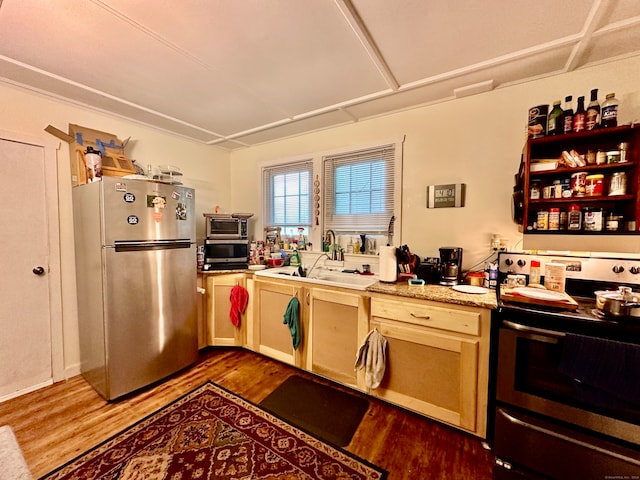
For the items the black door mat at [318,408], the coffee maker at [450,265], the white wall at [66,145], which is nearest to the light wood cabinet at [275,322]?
the black door mat at [318,408]

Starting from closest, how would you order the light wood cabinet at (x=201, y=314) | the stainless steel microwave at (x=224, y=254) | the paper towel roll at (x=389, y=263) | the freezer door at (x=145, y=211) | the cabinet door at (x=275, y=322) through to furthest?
1. the freezer door at (x=145, y=211)
2. the paper towel roll at (x=389, y=263)
3. the cabinet door at (x=275, y=322)
4. the light wood cabinet at (x=201, y=314)
5. the stainless steel microwave at (x=224, y=254)

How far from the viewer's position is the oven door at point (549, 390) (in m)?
1.26

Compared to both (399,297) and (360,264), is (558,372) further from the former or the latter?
(360,264)

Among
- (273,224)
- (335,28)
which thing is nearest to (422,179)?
(335,28)

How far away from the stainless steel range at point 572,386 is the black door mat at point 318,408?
2.93 ft

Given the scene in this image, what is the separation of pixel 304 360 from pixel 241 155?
2822mm

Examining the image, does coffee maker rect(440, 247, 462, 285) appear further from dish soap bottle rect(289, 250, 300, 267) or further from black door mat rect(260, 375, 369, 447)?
dish soap bottle rect(289, 250, 300, 267)

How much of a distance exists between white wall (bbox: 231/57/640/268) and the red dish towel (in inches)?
68.9

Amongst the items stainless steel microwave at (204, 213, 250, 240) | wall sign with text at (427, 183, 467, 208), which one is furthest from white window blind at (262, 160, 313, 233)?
wall sign with text at (427, 183, 467, 208)

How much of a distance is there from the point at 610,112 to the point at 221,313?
346cm

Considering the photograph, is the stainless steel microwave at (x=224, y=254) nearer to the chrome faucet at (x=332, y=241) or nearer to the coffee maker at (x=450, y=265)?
the chrome faucet at (x=332, y=241)

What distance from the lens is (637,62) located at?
1.70 meters

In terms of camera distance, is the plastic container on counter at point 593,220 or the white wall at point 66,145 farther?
the white wall at point 66,145

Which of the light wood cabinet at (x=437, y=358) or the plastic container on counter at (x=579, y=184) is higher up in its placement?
the plastic container on counter at (x=579, y=184)
